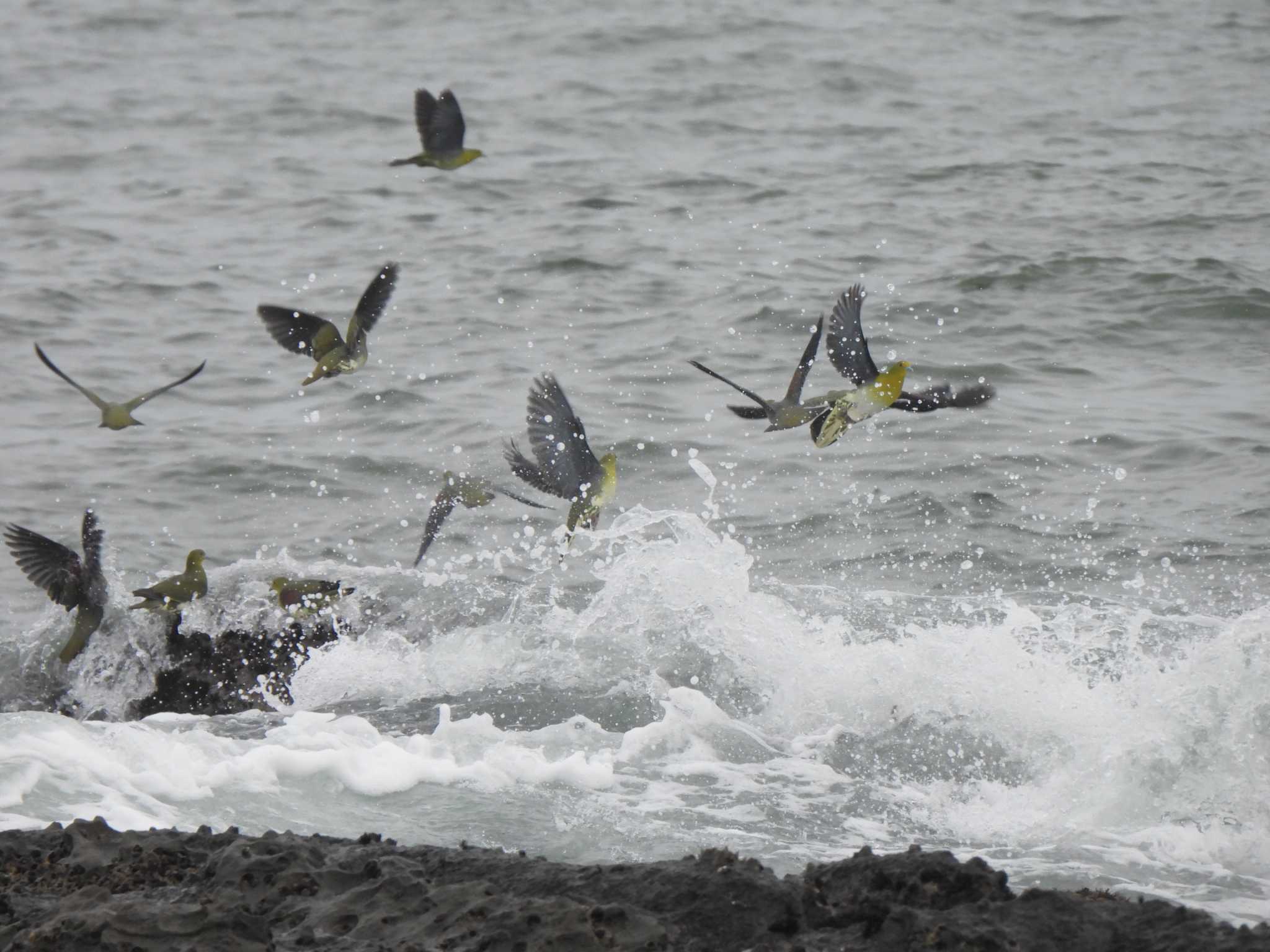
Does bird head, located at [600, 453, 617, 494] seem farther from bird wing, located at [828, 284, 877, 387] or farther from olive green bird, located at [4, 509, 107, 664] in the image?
olive green bird, located at [4, 509, 107, 664]

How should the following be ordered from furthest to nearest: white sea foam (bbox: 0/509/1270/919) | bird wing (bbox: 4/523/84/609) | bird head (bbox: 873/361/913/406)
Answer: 1. bird wing (bbox: 4/523/84/609)
2. bird head (bbox: 873/361/913/406)
3. white sea foam (bbox: 0/509/1270/919)

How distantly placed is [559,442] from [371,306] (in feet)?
2.94

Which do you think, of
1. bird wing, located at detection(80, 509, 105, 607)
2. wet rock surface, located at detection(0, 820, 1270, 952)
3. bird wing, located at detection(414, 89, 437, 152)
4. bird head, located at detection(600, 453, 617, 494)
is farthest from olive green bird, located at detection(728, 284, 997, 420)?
bird wing, located at detection(80, 509, 105, 607)

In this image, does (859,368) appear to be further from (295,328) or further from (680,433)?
(680,433)

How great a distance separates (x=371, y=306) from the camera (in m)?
6.29

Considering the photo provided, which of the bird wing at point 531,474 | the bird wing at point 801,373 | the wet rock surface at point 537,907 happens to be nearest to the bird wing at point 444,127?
the bird wing at point 531,474

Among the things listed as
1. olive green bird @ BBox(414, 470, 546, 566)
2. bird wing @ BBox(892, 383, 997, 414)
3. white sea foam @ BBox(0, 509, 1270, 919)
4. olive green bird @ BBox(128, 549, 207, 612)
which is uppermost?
bird wing @ BBox(892, 383, 997, 414)

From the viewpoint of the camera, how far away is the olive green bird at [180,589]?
6.48m

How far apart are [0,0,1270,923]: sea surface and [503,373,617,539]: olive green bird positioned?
772 mm

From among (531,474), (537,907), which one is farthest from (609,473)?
(537,907)

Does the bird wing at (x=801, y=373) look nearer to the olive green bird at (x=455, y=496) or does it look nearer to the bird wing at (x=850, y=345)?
the bird wing at (x=850, y=345)

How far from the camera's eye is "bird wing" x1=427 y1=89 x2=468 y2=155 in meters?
6.41

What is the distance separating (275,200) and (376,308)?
8400 millimetres

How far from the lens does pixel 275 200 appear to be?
14234 mm
